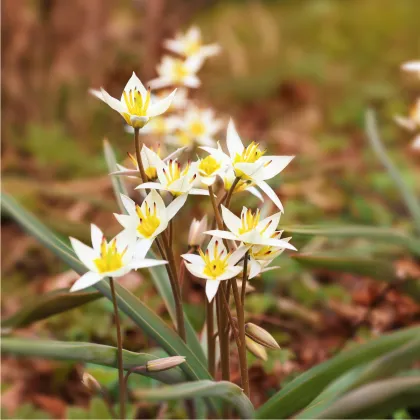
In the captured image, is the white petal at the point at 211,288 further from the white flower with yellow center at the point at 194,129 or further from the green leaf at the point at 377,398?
the white flower with yellow center at the point at 194,129

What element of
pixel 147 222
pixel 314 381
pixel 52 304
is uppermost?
pixel 147 222

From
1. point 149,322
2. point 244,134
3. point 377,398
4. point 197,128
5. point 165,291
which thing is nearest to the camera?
point 377,398

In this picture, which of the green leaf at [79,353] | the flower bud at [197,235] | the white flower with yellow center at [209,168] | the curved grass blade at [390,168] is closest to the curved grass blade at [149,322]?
the green leaf at [79,353]

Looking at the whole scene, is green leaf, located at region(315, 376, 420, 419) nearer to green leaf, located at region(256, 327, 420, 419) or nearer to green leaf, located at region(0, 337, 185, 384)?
green leaf, located at region(256, 327, 420, 419)

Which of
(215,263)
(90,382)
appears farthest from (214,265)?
(90,382)

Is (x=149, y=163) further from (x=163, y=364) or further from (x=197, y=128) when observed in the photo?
(x=197, y=128)

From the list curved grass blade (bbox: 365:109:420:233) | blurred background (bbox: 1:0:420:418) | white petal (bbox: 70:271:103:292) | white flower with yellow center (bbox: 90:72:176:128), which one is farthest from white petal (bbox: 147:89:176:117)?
curved grass blade (bbox: 365:109:420:233)
